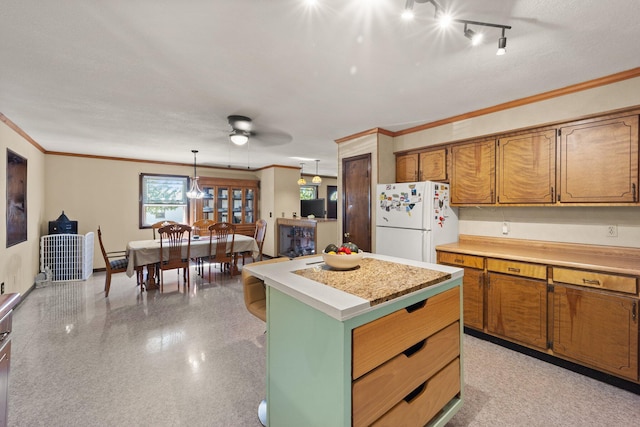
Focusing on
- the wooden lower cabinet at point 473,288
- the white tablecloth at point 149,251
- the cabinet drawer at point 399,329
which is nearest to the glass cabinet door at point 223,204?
the white tablecloth at point 149,251

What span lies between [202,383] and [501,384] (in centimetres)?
223

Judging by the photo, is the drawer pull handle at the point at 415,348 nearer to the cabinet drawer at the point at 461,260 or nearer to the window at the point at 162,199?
the cabinet drawer at the point at 461,260

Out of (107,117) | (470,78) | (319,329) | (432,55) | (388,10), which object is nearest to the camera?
(319,329)

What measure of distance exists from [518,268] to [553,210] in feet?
2.86

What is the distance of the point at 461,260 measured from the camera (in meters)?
2.87

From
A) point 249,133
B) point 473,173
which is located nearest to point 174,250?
point 249,133

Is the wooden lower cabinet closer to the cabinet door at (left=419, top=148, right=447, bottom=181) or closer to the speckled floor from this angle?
the speckled floor

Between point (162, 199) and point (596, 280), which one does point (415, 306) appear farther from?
point (162, 199)

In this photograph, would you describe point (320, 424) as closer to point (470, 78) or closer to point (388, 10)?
point (388, 10)

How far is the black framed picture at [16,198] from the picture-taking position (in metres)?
3.44

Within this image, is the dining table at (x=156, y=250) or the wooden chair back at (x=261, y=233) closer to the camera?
the dining table at (x=156, y=250)

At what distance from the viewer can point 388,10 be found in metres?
1.53

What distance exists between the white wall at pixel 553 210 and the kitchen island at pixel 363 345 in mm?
1919

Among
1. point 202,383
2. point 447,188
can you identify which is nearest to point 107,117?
point 202,383
